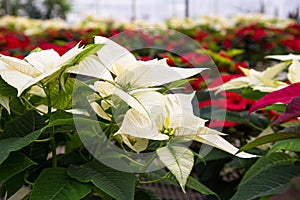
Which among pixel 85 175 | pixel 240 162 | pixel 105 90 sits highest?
pixel 105 90

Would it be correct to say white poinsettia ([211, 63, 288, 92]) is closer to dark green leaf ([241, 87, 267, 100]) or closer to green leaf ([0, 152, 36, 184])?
dark green leaf ([241, 87, 267, 100])

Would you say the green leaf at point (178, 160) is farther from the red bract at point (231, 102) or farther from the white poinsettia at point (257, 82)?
the red bract at point (231, 102)

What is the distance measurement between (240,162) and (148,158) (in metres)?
0.33

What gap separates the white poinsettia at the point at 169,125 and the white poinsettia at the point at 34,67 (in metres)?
0.12

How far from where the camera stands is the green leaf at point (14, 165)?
83 cm

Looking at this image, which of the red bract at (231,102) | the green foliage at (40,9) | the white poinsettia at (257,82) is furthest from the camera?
the green foliage at (40,9)

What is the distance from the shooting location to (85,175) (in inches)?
32.5

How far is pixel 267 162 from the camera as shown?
976mm

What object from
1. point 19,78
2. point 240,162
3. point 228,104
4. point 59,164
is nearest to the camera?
point 19,78

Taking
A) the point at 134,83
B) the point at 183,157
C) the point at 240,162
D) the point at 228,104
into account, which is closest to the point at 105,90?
the point at 134,83

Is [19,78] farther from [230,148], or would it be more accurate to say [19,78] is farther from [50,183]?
[230,148]

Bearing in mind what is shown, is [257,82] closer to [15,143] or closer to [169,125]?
[169,125]

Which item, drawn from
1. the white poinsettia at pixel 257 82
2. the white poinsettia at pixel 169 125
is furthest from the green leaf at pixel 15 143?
the white poinsettia at pixel 257 82

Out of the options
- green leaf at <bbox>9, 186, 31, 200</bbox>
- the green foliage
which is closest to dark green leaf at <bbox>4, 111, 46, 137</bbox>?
green leaf at <bbox>9, 186, 31, 200</bbox>
